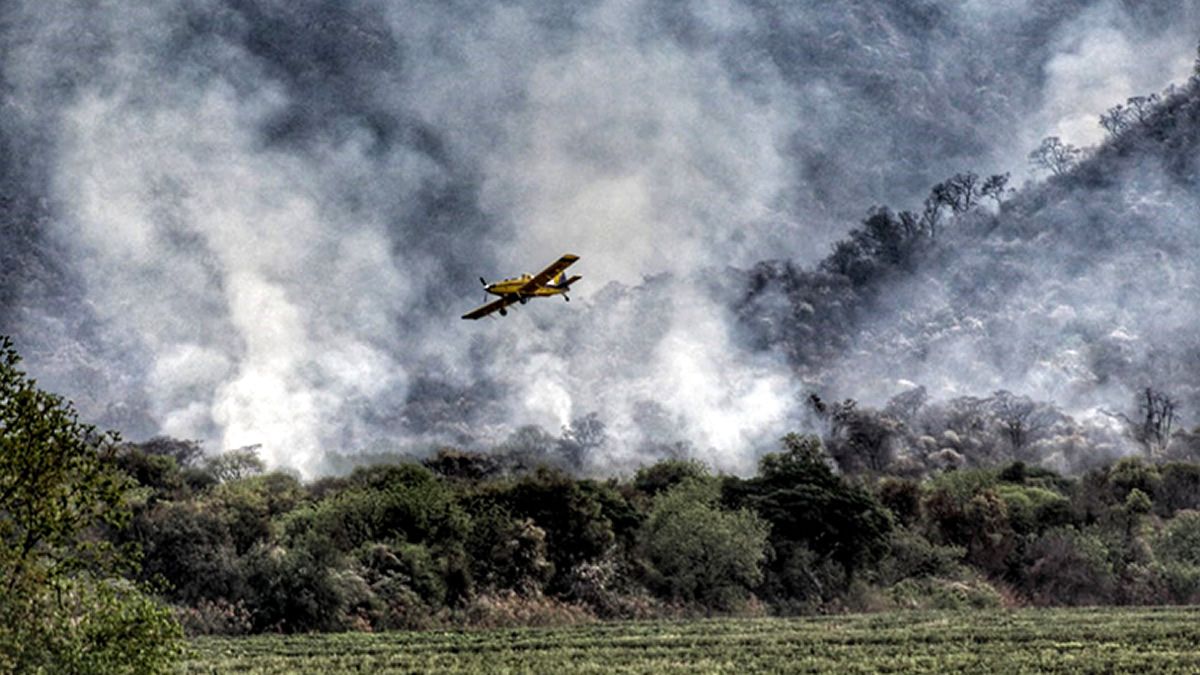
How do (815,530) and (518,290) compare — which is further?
(815,530)

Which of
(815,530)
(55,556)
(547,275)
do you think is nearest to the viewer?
(55,556)

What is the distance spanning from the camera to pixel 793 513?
85.2m

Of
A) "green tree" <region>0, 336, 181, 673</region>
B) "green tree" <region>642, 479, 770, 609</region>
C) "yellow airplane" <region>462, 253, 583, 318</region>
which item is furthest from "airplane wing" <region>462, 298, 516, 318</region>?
"green tree" <region>0, 336, 181, 673</region>

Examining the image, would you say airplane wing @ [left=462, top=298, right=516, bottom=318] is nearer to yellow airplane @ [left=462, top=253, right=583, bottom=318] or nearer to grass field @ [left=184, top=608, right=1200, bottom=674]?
yellow airplane @ [left=462, top=253, right=583, bottom=318]

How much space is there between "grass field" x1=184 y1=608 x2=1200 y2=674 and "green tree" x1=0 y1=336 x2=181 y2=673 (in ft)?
62.8

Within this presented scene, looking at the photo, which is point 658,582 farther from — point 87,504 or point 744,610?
point 87,504

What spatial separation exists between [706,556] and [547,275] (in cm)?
2155

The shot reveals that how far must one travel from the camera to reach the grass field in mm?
45594

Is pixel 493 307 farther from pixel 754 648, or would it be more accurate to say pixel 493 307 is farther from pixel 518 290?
pixel 754 648

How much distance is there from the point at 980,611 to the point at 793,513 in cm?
1569

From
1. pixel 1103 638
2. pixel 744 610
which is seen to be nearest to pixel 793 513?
pixel 744 610

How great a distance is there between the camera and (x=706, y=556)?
75625mm

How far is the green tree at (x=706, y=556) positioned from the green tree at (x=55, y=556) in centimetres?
5104

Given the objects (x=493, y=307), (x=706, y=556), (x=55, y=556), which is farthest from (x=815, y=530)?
(x=55, y=556)
